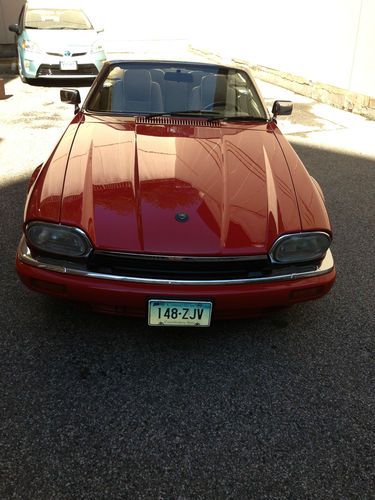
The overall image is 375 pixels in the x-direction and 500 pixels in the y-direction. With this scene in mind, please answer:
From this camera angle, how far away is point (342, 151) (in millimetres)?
5875

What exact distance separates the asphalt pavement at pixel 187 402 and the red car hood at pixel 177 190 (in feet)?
2.02

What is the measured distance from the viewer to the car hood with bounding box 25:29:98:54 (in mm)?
8164

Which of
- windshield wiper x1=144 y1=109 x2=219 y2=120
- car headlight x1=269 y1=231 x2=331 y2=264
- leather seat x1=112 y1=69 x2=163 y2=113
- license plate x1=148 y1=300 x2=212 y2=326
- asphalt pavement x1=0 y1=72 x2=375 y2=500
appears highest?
leather seat x1=112 y1=69 x2=163 y2=113

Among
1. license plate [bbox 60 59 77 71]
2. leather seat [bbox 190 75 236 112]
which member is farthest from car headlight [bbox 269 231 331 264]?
license plate [bbox 60 59 77 71]

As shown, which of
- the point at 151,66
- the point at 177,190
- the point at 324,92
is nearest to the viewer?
the point at 177,190

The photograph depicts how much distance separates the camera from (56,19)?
360 inches

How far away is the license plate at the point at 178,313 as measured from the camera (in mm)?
1955

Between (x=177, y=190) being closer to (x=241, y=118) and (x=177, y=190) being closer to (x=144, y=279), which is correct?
(x=144, y=279)

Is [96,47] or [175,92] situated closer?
[175,92]

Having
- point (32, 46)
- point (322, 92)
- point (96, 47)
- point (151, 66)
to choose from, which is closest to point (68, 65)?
point (32, 46)

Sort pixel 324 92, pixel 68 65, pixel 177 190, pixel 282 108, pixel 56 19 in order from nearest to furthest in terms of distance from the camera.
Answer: pixel 177 190
pixel 282 108
pixel 68 65
pixel 324 92
pixel 56 19

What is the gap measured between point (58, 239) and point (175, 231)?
21.1 inches

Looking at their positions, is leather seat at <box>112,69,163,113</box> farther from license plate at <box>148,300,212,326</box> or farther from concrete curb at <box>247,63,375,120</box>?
concrete curb at <box>247,63,375,120</box>

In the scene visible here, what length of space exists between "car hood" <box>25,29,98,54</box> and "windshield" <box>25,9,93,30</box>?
1.16ft
